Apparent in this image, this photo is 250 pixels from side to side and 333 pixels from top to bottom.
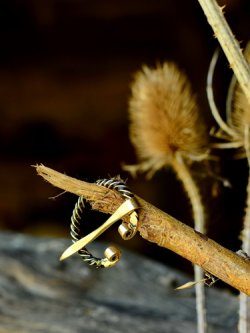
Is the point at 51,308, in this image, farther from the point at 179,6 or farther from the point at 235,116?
the point at 179,6

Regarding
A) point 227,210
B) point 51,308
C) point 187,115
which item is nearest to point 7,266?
point 51,308

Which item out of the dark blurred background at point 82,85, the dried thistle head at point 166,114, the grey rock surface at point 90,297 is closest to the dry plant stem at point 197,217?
the dried thistle head at point 166,114

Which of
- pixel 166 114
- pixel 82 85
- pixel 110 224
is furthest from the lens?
pixel 82 85

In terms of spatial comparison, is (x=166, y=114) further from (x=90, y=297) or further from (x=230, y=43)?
(x=90, y=297)

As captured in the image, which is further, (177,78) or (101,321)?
(101,321)

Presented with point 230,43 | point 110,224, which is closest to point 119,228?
point 110,224

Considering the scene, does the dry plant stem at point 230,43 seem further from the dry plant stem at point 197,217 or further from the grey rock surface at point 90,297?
the grey rock surface at point 90,297
